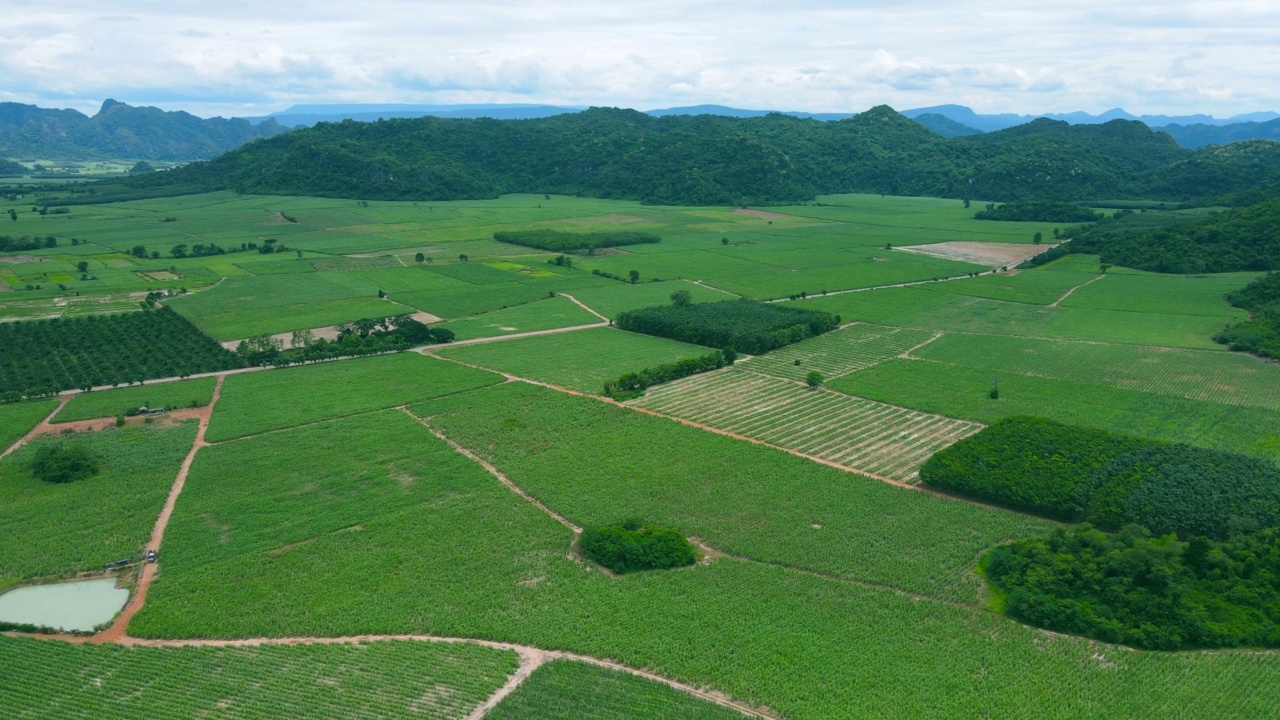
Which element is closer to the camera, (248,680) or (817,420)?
(248,680)

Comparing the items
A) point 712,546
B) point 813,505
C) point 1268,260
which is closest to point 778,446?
point 813,505

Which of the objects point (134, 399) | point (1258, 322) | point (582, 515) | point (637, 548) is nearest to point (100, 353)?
point (134, 399)

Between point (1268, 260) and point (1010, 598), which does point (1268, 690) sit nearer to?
point (1010, 598)

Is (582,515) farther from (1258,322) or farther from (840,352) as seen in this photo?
(1258,322)

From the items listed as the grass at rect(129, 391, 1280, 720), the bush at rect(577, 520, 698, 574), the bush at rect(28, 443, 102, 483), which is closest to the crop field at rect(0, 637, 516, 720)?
the grass at rect(129, 391, 1280, 720)

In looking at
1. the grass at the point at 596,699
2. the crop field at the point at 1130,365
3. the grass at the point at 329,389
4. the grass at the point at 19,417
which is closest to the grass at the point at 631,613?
the grass at the point at 596,699

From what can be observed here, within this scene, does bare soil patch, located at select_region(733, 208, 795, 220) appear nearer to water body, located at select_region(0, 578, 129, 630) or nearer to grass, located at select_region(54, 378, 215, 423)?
grass, located at select_region(54, 378, 215, 423)
